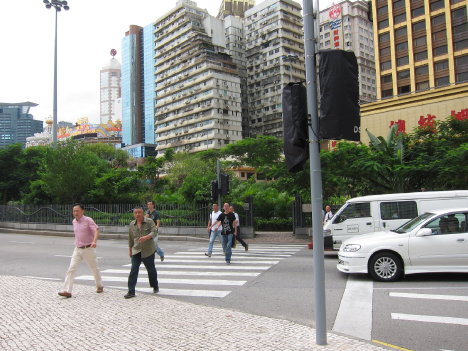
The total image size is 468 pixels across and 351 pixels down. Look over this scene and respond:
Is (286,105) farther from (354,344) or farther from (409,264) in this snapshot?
(409,264)

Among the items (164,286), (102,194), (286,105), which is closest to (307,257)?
(164,286)

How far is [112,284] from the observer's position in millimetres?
8867

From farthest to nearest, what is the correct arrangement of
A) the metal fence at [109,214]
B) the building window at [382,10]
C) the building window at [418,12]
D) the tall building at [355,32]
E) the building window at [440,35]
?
the tall building at [355,32], the building window at [382,10], the building window at [418,12], the building window at [440,35], the metal fence at [109,214]

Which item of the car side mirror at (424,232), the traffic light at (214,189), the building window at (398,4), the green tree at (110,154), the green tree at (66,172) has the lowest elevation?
the car side mirror at (424,232)

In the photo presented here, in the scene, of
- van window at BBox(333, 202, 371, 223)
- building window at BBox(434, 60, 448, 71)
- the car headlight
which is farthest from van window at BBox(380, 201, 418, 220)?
building window at BBox(434, 60, 448, 71)

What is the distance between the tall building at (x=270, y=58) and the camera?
88688mm

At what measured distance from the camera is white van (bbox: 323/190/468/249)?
11.2 meters

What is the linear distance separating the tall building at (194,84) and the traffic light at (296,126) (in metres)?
78.6

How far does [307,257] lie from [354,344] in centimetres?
839

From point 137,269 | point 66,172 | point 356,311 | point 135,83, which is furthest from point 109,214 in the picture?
point 135,83

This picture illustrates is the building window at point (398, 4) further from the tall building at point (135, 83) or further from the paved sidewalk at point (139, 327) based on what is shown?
the tall building at point (135, 83)

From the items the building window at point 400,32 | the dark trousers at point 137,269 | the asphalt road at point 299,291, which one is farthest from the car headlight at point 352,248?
the building window at point 400,32

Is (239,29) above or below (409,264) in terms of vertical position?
above

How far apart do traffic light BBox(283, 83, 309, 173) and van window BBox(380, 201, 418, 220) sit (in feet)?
28.3
